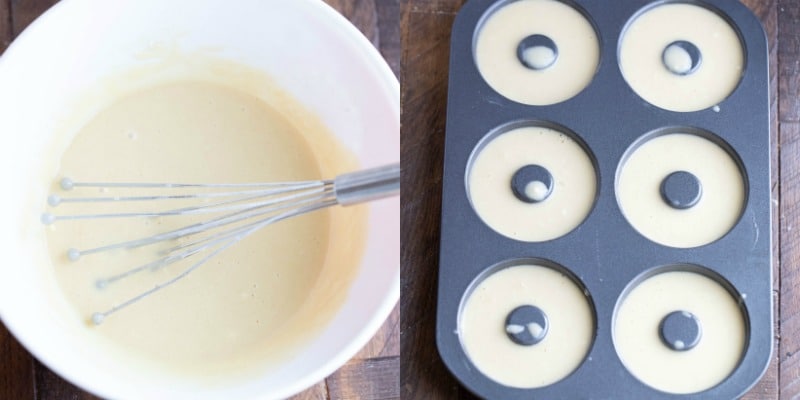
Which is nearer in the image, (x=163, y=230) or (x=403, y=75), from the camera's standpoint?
(x=403, y=75)

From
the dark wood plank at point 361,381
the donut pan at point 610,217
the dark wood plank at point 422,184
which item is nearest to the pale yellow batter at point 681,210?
the donut pan at point 610,217

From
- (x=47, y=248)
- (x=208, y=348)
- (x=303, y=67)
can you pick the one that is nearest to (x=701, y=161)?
(x=303, y=67)

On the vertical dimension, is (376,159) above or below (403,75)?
below

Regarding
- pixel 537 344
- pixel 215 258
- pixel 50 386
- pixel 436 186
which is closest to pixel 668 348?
pixel 537 344

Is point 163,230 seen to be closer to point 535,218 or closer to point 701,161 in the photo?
point 535,218


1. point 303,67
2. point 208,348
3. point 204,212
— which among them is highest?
point 303,67

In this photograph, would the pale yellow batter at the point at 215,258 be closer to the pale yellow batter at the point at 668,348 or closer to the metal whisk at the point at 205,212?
the metal whisk at the point at 205,212

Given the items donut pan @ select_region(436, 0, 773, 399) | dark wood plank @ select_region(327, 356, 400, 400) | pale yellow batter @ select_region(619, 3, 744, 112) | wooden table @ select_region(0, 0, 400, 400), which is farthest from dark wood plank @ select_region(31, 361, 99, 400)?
pale yellow batter @ select_region(619, 3, 744, 112)
